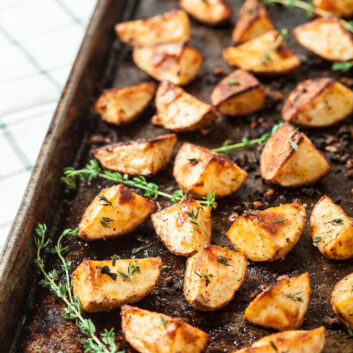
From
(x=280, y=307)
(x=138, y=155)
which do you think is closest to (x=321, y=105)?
(x=138, y=155)

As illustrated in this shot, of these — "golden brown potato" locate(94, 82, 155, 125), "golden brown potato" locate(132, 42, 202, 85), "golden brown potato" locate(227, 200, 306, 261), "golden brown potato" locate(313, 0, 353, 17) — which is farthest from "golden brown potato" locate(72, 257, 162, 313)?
"golden brown potato" locate(313, 0, 353, 17)

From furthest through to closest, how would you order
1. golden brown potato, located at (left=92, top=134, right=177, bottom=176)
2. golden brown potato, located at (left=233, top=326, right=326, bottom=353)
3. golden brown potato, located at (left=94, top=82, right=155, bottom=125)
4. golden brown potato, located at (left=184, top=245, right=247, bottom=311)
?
golden brown potato, located at (left=94, top=82, right=155, bottom=125)
golden brown potato, located at (left=92, top=134, right=177, bottom=176)
golden brown potato, located at (left=184, top=245, right=247, bottom=311)
golden brown potato, located at (left=233, top=326, right=326, bottom=353)

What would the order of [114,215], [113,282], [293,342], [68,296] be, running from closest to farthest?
[293,342] < [113,282] < [68,296] < [114,215]

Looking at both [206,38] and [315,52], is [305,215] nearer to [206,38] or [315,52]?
[315,52]

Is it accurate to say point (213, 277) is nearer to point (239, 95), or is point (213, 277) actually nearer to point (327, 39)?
point (239, 95)

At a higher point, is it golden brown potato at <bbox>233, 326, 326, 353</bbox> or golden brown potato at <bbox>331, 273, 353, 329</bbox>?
golden brown potato at <bbox>233, 326, 326, 353</bbox>

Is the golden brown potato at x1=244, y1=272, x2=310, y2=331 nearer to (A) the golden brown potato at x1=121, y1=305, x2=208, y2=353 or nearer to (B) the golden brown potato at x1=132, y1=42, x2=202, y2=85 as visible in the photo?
(A) the golden brown potato at x1=121, y1=305, x2=208, y2=353

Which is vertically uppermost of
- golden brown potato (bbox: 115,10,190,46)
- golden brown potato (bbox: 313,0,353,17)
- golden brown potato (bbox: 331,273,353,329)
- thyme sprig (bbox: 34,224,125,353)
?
golden brown potato (bbox: 115,10,190,46)
